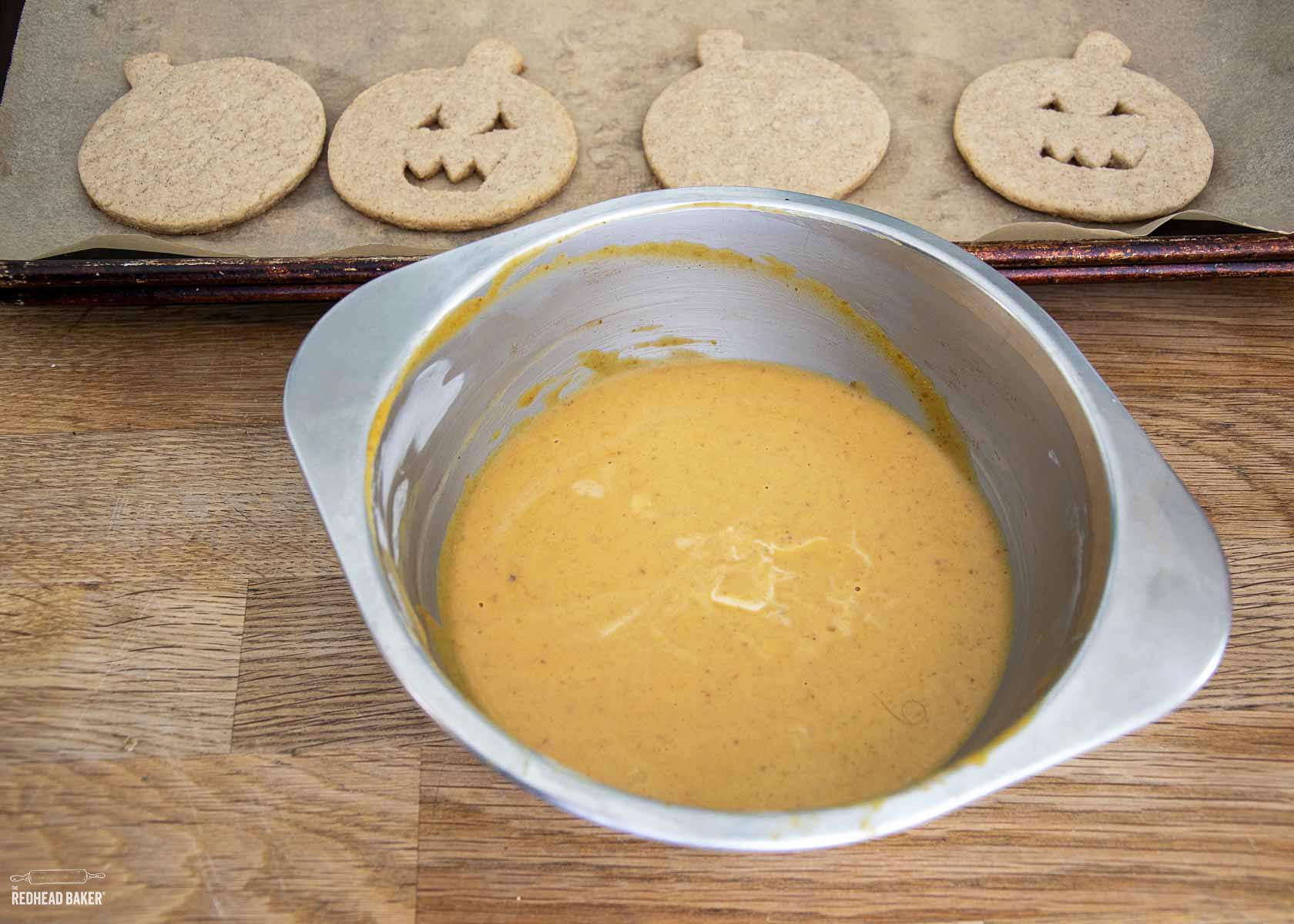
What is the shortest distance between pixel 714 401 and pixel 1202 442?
0.57m

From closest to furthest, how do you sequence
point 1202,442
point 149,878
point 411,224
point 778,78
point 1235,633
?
point 149,878
point 1235,633
point 1202,442
point 411,224
point 778,78

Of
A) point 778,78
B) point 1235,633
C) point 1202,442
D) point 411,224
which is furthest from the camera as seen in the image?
point 778,78

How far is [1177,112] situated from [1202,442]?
588 millimetres

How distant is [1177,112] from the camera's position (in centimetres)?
142

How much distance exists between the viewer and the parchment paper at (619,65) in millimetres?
1371

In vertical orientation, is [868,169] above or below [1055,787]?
above

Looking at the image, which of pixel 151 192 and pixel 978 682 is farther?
pixel 151 192

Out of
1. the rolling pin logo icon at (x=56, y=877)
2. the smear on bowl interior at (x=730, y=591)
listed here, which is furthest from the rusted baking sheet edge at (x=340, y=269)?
the rolling pin logo icon at (x=56, y=877)

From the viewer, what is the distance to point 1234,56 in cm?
153

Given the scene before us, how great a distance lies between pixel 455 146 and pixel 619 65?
326 mm

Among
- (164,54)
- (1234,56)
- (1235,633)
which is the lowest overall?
(1235,633)

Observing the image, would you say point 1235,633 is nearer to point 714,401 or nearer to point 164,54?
point 714,401

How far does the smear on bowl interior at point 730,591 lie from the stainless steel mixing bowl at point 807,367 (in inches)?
1.4

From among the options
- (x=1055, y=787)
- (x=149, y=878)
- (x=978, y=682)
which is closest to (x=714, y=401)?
(x=978, y=682)
